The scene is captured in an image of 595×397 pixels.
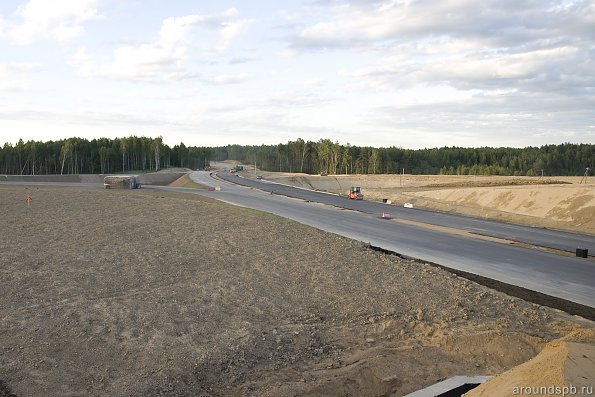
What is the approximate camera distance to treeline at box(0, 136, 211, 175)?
387ft

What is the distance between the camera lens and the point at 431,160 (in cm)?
17488

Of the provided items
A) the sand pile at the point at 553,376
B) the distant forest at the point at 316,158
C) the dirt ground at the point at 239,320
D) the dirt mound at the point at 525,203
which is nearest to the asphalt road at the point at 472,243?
the dirt ground at the point at 239,320

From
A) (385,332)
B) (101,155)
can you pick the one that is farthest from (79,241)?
(101,155)

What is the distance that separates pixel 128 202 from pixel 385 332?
1151 inches

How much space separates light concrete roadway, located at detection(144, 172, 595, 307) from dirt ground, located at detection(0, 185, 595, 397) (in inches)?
126

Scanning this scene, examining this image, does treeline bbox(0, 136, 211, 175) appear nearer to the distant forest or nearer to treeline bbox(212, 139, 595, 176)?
the distant forest

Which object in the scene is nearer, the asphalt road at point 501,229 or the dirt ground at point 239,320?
the dirt ground at point 239,320

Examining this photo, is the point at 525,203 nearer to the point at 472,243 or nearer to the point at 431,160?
the point at 472,243

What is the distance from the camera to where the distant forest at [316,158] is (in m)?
123

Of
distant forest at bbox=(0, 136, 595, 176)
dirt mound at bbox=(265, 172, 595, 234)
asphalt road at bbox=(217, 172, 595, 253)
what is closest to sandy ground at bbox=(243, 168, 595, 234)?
dirt mound at bbox=(265, 172, 595, 234)

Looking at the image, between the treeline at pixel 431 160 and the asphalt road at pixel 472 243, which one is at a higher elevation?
the treeline at pixel 431 160

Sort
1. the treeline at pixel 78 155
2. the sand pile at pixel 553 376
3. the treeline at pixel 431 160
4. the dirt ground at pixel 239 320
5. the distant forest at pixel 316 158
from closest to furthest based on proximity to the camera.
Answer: the sand pile at pixel 553 376 < the dirt ground at pixel 239 320 < the treeline at pixel 78 155 < the distant forest at pixel 316 158 < the treeline at pixel 431 160

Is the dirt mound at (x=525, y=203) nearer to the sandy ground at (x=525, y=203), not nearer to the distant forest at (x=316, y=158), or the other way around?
the sandy ground at (x=525, y=203)

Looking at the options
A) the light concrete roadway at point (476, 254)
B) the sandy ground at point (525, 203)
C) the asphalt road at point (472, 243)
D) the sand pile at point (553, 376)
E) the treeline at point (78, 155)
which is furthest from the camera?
the treeline at point (78, 155)
